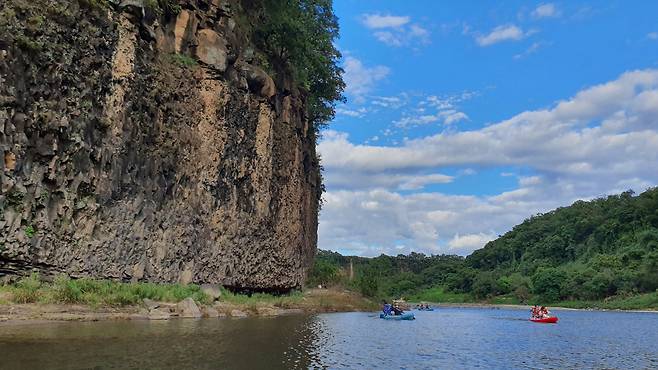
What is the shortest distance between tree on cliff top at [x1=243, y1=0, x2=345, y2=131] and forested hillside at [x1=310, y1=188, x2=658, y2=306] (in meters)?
23.5

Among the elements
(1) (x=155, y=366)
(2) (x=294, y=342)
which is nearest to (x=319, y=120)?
(2) (x=294, y=342)

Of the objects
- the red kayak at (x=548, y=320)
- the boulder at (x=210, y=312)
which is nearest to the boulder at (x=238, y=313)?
the boulder at (x=210, y=312)

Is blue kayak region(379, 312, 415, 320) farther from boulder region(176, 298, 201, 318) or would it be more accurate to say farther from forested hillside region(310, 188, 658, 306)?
forested hillside region(310, 188, 658, 306)

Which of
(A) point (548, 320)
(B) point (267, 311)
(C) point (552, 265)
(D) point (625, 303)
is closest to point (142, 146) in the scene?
(B) point (267, 311)

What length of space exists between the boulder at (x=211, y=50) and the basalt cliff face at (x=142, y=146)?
0.30 ft

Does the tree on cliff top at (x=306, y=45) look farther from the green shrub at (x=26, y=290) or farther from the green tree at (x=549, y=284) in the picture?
the green tree at (x=549, y=284)

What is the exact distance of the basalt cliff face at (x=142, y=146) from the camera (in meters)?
23.3

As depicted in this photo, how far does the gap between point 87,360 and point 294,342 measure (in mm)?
8995

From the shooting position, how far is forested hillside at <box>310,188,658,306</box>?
90375 millimetres

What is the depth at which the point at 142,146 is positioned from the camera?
100ft

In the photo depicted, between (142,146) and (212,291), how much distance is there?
1017 cm

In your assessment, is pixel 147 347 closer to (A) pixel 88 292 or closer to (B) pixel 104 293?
(A) pixel 88 292

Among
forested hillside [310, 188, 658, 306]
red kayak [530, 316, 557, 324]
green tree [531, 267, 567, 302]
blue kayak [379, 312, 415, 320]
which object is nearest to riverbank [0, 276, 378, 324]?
blue kayak [379, 312, 415, 320]

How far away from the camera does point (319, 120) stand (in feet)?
200
